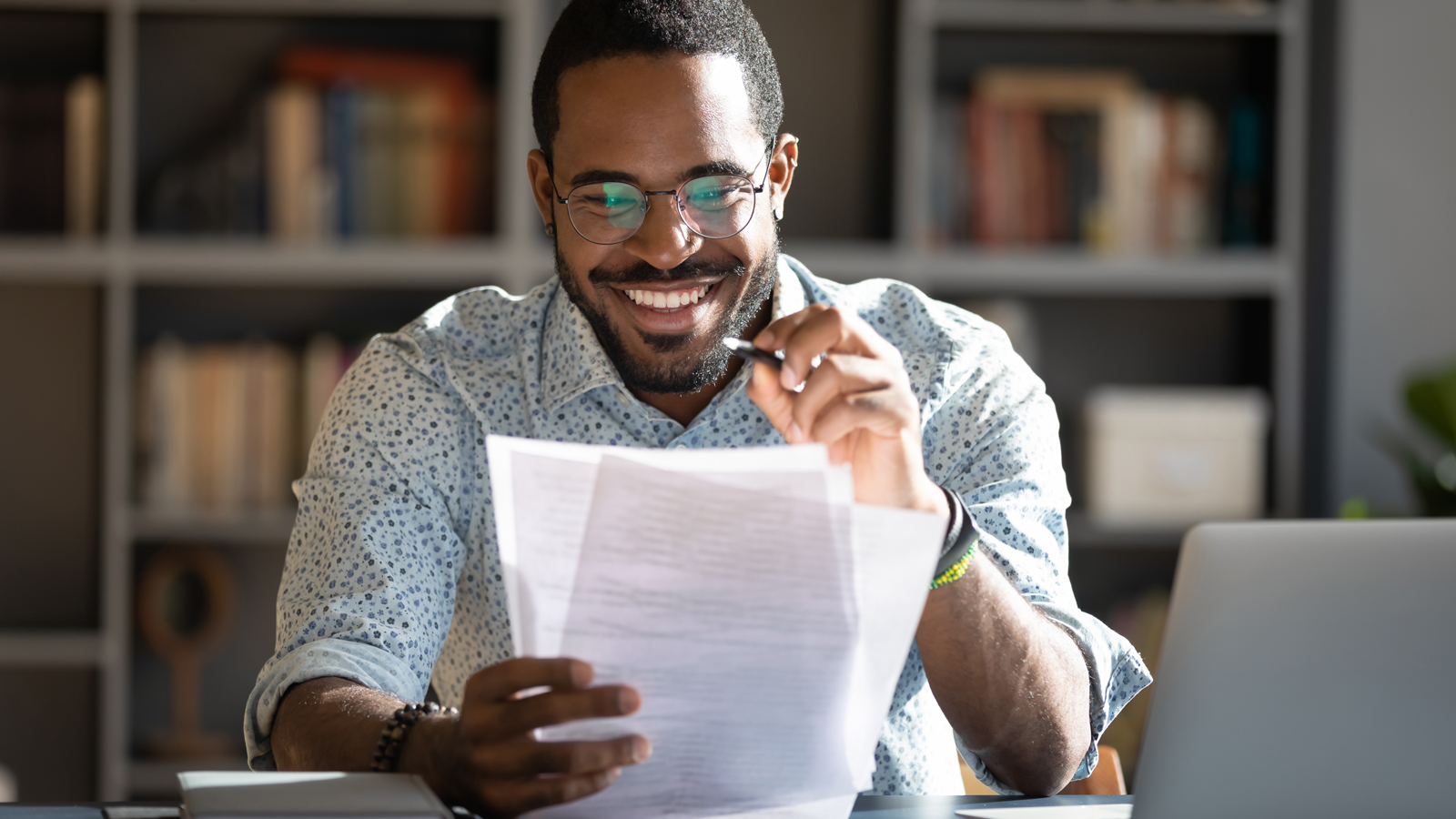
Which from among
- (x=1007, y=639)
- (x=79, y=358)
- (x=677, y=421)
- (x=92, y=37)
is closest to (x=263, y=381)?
(x=79, y=358)

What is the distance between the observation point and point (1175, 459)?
2500 millimetres

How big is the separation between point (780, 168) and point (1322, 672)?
0.79 metres

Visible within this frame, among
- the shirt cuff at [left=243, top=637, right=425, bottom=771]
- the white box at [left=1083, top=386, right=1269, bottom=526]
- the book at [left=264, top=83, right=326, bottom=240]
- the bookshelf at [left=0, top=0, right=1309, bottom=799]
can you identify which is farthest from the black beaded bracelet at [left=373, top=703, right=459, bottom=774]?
the white box at [left=1083, top=386, right=1269, bottom=526]

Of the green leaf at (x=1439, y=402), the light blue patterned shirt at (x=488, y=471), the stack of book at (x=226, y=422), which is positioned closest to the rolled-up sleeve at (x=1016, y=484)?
the light blue patterned shirt at (x=488, y=471)

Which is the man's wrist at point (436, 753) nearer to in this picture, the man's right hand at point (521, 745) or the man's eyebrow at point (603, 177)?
the man's right hand at point (521, 745)

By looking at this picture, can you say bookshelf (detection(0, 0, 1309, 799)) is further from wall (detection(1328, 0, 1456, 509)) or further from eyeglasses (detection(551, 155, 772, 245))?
eyeglasses (detection(551, 155, 772, 245))

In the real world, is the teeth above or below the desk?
above

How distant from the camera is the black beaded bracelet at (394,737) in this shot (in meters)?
0.85

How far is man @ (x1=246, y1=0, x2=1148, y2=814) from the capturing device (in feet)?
3.06

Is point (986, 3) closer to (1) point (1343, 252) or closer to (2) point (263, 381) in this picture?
(1) point (1343, 252)

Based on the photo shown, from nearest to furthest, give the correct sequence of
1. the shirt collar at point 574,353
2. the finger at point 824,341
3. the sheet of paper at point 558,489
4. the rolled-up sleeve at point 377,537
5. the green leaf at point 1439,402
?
the sheet of paper at point 558,489 < the finger at point 824,341 < the rolled-up sleeve at point 377,537 < the shirt collar at point 574,353 < the green leaf at point 1439,402

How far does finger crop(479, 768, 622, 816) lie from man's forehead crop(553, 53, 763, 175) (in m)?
0.59

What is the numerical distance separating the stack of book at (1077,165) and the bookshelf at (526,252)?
5cm

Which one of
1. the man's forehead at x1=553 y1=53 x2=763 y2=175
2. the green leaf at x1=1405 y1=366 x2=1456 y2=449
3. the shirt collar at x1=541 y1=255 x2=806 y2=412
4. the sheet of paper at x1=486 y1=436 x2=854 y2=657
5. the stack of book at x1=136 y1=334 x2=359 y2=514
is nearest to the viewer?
the sheet of paper at x1=486 y1=436 x2=854 y2=657
